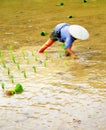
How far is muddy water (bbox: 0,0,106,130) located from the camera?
4695 mm

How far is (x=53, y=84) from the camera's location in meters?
5.98

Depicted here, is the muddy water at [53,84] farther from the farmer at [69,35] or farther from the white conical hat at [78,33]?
the white conical hat at [78,33]

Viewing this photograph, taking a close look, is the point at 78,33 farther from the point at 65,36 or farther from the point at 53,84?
the point at 53,84

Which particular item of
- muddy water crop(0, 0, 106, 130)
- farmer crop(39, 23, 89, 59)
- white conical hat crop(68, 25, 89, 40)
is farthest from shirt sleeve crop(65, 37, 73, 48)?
muddy water crop(0, 0, 106, 130)

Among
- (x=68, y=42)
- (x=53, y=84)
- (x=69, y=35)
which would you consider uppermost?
(x=69, y=35)

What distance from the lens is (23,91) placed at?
18.7 feet

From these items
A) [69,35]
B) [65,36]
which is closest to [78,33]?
[69,35]

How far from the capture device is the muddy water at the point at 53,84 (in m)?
4.70

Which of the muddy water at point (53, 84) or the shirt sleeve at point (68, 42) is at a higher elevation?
the shirt sleeve at point (68, 42)

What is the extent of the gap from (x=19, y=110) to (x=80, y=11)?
9.36m

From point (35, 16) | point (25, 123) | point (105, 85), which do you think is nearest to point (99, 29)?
point (35, 16)

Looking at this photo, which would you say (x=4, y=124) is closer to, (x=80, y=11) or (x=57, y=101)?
(x=57, y=101)

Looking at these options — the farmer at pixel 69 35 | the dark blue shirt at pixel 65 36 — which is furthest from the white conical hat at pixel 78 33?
the dark blue shirt at pixel 65 36

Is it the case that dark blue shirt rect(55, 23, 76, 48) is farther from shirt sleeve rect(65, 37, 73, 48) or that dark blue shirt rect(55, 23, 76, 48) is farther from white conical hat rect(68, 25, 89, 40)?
white conical hat rect(68, 25, 89, 40)
